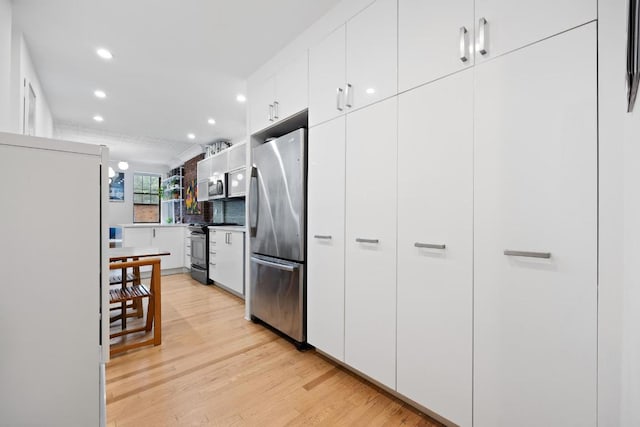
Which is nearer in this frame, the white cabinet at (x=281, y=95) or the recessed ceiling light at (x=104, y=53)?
the white cabinet at (x=281, y=95)

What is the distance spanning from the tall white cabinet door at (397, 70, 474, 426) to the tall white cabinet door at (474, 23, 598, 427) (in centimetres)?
5

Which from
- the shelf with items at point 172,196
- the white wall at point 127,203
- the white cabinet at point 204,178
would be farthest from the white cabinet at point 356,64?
the white wall at point 127,203

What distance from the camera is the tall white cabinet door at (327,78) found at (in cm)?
190

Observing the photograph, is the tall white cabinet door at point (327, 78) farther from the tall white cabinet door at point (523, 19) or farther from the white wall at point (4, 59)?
the white wall at point (4, 59)

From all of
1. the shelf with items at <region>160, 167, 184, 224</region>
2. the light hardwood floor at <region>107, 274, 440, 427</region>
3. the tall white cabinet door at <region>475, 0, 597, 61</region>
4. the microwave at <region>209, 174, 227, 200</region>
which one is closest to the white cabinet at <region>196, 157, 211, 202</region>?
the microwave at <region>209, 174, 227, 200</region>

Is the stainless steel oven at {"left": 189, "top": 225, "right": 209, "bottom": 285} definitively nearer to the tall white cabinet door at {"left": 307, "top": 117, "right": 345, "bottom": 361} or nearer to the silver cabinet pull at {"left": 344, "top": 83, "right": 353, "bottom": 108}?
the tall white cabinet door at {"left": 307, "top": 117, "right": 345, "bottom": 361}

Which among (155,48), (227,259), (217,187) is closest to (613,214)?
(155,48)

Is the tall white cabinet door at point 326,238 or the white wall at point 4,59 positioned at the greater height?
the white wall at point 4,59

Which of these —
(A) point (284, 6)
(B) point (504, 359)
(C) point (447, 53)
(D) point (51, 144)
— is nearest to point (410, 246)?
(B) point (504, 359)

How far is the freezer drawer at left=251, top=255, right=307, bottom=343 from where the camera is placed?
2.24 m

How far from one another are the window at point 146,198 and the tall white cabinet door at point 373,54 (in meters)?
7.57

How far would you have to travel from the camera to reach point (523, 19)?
3.66 feet

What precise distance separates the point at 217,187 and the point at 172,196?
319 cm

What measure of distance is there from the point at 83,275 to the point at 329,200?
1428mm
